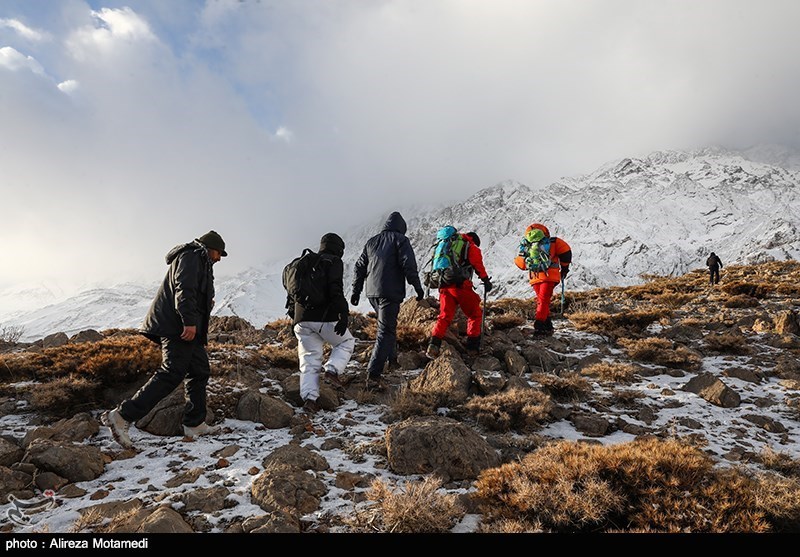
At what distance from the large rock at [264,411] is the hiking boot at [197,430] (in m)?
0.53

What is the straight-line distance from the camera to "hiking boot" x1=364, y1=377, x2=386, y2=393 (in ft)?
21.9

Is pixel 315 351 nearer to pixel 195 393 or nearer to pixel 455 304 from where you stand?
pixel 195 393

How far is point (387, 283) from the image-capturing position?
280 inches

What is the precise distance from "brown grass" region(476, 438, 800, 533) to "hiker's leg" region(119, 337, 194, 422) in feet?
12.4

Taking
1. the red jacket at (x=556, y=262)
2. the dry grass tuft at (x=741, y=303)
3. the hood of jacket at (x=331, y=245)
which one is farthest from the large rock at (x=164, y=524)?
the dry grass tuft at (x=741, y=303)

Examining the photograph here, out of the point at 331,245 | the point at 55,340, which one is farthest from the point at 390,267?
the point at 55,340

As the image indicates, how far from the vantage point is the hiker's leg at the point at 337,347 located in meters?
6.38

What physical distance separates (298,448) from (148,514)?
5.01 ft

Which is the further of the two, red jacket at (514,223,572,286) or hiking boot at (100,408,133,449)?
red jacket at (514,223,572,286)

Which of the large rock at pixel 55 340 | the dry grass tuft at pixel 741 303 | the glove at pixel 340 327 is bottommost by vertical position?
the dry grass tuft at pixel 741 303

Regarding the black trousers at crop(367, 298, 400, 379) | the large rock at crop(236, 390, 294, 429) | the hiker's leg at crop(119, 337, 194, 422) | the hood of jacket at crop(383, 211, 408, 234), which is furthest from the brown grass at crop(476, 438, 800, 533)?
the hood of jacket at crop(383, 211, 408, 234)

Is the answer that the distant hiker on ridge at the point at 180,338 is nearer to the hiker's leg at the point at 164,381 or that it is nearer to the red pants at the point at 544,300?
the hiker's leg at the point at 164,381

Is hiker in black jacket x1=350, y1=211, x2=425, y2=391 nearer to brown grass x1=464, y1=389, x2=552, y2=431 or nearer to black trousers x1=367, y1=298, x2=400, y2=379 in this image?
black trousers x1=367, y1=298, x2=400, y2=379
